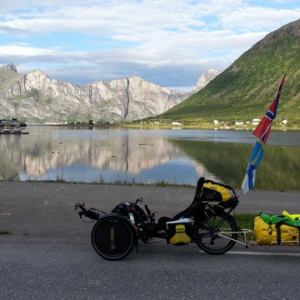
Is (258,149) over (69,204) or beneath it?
over

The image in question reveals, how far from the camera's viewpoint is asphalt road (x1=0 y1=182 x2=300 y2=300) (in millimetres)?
6301

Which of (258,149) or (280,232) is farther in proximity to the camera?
(258,149)

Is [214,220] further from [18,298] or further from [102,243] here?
[18,298]

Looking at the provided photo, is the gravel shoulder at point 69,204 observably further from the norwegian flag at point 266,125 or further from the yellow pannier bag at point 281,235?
the norwegian flag at point 266,125

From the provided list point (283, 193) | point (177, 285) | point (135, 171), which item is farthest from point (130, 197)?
point (135, 171)

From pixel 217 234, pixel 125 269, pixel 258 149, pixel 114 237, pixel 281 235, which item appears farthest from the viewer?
pixel 258 149

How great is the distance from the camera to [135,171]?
38344 millimetres

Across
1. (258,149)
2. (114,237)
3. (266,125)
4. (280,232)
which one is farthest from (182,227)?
(266,125)

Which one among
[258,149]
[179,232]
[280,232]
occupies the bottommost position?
[179,232]

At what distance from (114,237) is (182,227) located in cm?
134

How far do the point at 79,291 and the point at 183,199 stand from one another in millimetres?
9334

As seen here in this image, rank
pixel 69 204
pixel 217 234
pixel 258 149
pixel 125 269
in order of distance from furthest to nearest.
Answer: pixel 69 204
pixel 258 149
pixel 217 234
pixel 125 269

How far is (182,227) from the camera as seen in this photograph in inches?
319

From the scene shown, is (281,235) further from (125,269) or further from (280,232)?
(125,269)
